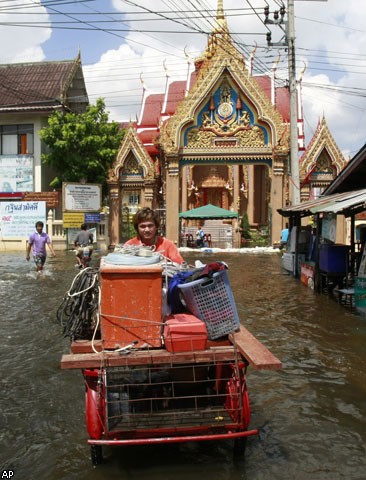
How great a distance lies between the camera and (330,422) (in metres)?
4.50

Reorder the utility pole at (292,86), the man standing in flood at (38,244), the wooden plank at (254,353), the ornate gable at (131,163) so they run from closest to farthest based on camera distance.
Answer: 1. the wooden plank at (254,353)
2. the man standing in flood at (38,244)
3. the utility pole at (292,86)
4. the ornate gable at (131,163)

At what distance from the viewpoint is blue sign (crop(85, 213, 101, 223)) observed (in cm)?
2570

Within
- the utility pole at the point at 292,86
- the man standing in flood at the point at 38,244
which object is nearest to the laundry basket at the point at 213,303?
the man standing in flood at the point at 38,244

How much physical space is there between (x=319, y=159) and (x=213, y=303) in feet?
76.1

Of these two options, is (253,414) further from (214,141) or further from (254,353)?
(214,141)

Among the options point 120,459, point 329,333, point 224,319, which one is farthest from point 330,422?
point 329,333

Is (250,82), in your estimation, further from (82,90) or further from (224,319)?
(224,319)

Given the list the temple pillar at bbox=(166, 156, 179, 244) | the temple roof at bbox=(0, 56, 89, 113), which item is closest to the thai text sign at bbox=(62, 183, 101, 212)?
the temple pillar at bbox=(166, 156, 179, 244)

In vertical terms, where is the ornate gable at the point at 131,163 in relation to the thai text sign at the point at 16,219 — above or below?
above

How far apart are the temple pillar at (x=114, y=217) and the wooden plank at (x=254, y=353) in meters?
23.0

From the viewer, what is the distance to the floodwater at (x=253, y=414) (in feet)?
12.1

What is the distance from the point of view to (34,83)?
103 feet

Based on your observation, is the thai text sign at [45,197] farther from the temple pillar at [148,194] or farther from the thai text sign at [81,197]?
the temple pillar at [148,194]

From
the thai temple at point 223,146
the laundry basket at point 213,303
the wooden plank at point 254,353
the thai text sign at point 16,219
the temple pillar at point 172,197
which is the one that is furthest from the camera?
the temple pillar at point 172,197
